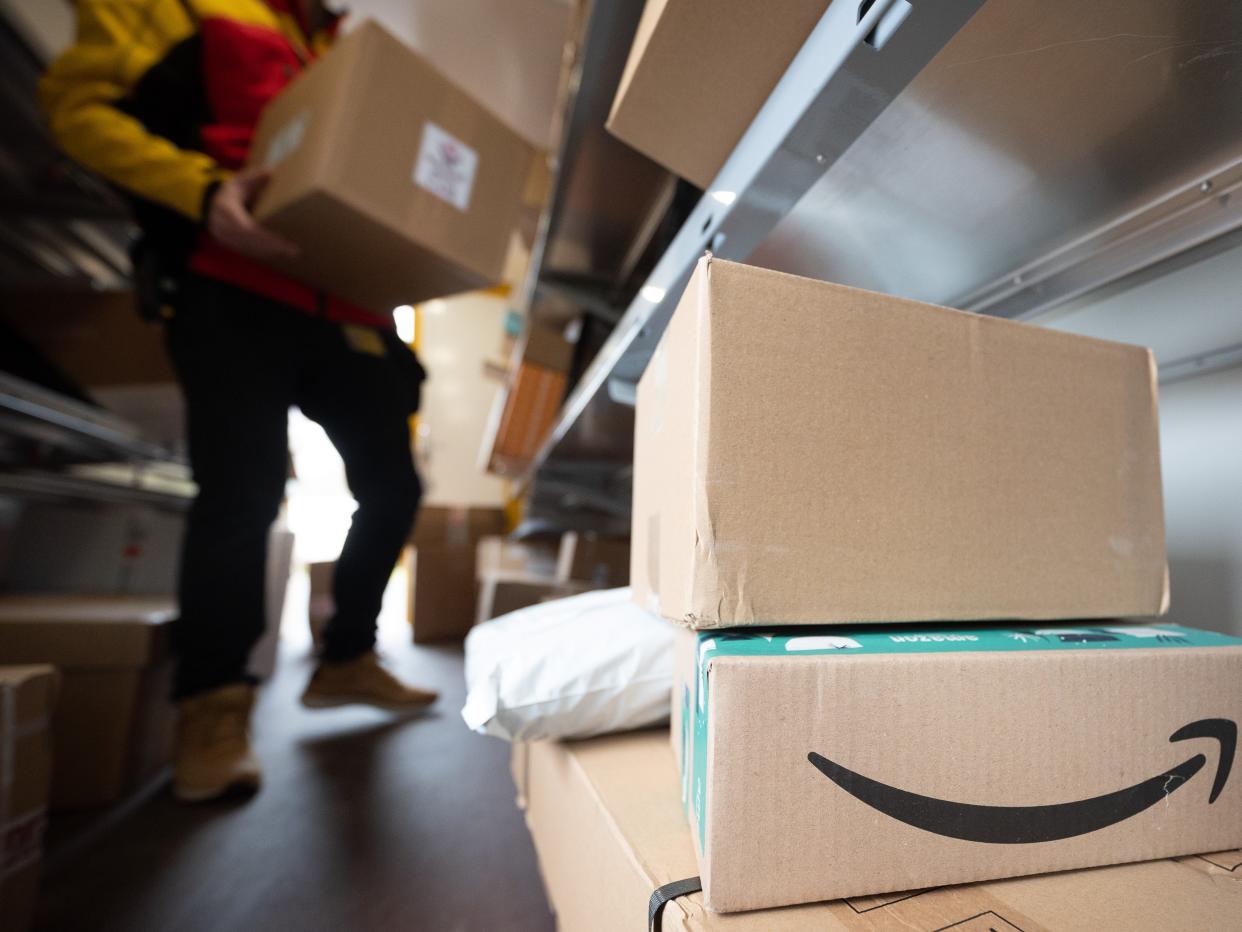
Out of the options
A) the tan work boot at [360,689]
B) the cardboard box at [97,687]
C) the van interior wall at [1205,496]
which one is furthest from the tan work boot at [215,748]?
the van interior wall at [1205,496]

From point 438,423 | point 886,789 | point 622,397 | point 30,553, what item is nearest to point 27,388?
point 30,553

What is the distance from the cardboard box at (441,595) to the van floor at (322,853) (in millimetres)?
1225

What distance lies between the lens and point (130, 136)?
89 cm

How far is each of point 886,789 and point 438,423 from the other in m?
3.53

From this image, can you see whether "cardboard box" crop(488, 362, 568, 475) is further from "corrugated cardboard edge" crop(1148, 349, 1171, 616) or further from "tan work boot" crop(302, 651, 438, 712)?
"corrugated cardboard edge" crop(1148, 349, 1171, 616)

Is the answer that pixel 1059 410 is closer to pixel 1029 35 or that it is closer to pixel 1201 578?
pixel 1029 35

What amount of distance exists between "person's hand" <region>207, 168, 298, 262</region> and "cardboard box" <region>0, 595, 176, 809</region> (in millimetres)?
674

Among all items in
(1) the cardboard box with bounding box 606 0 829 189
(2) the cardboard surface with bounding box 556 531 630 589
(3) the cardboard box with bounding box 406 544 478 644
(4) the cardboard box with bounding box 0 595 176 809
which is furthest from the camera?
(3) the cardboard box with bounding box 406 544 478 644

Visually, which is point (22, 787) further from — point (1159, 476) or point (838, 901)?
point (1159, 476)

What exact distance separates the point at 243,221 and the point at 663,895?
100 cm

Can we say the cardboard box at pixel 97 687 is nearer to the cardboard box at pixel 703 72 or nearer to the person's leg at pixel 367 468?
the person's leg at pixel 367 468

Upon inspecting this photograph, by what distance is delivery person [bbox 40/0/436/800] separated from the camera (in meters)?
0.89

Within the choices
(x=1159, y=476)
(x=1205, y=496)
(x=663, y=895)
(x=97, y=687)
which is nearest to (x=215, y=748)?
(x=97, y=687)

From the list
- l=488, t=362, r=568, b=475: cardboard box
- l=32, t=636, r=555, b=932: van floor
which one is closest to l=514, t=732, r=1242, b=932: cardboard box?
l=32, t=636, r=555, b=932: van floor
